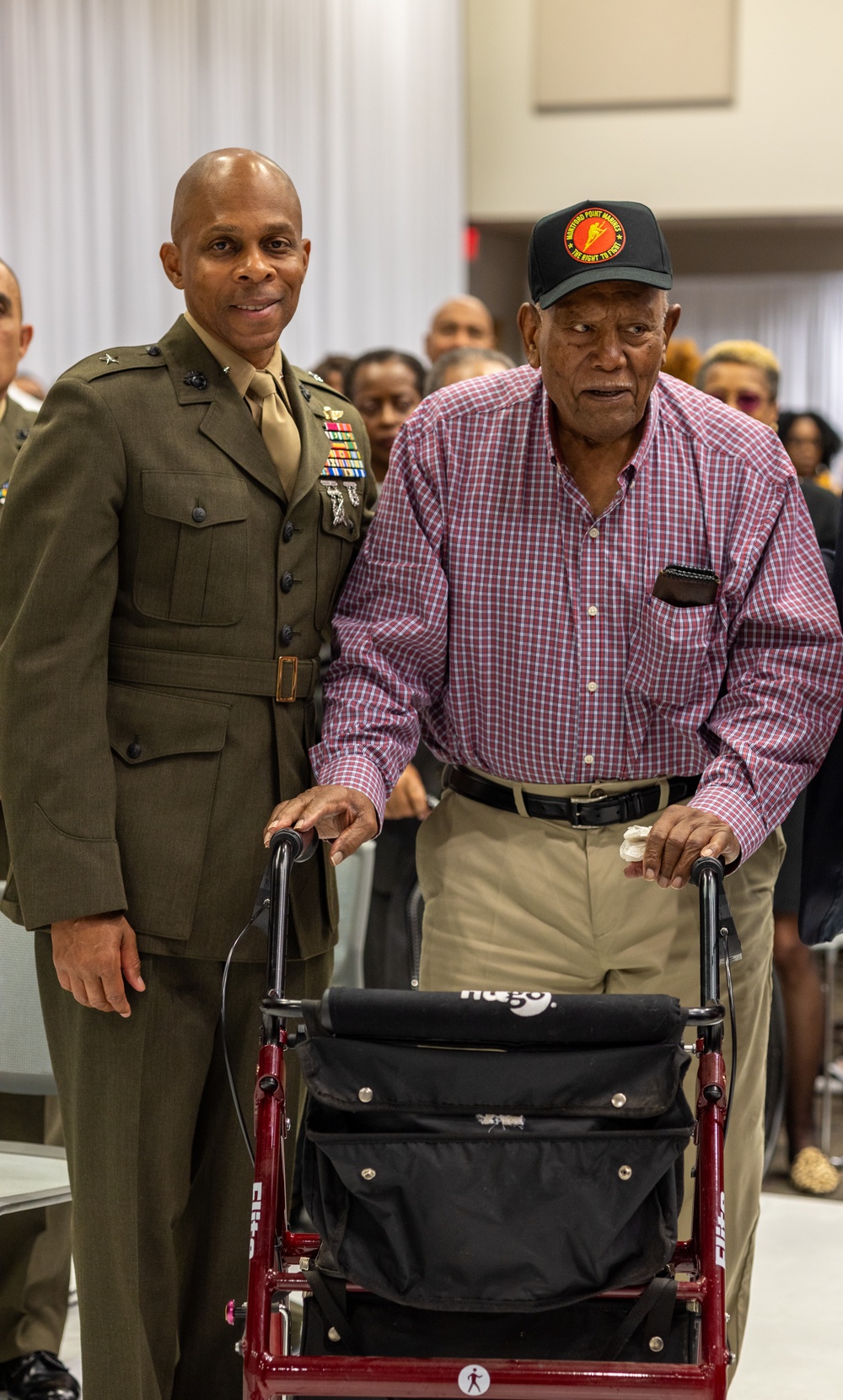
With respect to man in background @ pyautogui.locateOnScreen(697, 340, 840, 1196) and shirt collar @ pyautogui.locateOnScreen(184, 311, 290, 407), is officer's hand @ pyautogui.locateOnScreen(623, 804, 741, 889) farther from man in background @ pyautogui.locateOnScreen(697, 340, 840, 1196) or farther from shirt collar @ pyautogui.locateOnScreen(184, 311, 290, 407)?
man in background @ pyautogui.locateOnScreen(697, 340, 840, 1196)

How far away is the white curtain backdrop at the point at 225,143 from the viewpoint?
22.4 feet

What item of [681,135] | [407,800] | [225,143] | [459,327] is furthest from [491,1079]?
[681,135]

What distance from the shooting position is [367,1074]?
1562mm

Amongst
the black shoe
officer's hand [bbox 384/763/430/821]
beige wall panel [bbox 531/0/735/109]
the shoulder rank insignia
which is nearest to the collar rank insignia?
the shoulder rank insignia

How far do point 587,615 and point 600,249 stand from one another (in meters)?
0.48

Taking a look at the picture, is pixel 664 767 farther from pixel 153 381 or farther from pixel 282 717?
pixel 153 381

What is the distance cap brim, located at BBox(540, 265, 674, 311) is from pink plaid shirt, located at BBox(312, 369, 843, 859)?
0.21m

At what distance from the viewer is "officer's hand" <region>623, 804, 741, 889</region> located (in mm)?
1845

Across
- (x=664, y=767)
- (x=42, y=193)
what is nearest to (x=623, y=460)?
(x=664, y=767)

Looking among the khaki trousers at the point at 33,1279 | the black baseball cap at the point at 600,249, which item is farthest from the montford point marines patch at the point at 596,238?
the khaki trousers at the point at 33,1279

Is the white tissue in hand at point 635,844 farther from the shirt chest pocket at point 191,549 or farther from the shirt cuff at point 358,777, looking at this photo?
the shirt chest pocket at point 191,549

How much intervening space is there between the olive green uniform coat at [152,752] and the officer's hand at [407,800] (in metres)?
1.19

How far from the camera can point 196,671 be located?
77.8 inches

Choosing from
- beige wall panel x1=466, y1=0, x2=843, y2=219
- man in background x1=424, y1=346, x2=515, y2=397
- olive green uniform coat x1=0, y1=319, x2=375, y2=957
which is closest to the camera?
olive green uniform coat x1=0, y1=319, x2=375, y2=957
